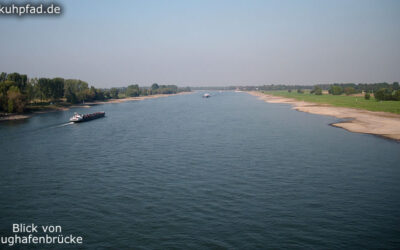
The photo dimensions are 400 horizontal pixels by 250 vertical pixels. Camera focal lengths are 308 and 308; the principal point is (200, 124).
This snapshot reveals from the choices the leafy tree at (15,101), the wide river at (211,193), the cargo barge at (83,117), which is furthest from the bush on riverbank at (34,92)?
the wide river at (211,193)

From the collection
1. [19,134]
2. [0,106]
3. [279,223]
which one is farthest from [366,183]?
[0,106]

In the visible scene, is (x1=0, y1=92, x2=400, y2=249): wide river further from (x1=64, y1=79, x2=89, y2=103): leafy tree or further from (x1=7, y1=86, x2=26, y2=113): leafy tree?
(x1=64, y1=79, x2=89, y2=103): leafy tree

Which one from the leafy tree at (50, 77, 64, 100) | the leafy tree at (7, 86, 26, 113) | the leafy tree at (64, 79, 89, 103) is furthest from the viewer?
the leafy tree at (64, 79, 89, 103)

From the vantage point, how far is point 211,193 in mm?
29094

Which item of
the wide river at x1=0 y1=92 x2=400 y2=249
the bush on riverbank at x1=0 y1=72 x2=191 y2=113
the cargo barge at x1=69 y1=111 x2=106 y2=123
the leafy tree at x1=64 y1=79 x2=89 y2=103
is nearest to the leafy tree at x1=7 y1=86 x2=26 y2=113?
the bush on riverbank at x1=0 y1=72 x2=191 y2=113

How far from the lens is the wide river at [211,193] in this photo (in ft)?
69.9

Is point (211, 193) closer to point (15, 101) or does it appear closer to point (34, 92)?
point (15, 101)

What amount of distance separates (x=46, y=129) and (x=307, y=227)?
71.3 m

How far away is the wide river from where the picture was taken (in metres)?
21.3

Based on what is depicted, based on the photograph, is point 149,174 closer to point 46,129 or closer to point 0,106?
point 46,129

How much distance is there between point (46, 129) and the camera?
76438 mm

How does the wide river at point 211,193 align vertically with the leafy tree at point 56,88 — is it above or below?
below

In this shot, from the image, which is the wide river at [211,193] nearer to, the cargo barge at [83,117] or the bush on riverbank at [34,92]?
the cargo barge at [83,117]

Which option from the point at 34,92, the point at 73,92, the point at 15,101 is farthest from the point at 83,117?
the point at 73,92
